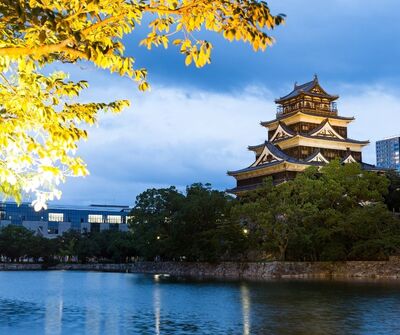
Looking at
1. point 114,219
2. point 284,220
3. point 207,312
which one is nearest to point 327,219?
point 284,220

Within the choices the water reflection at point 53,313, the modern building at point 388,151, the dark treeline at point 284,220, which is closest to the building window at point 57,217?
the dark treeline at point 284,220

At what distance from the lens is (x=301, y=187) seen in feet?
155

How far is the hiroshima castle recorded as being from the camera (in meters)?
60.6

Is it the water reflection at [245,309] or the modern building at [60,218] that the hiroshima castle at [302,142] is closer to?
the water reflection at [245,309]

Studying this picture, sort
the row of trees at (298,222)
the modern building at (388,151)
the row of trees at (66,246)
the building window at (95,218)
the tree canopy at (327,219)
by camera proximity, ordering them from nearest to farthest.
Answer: the tree canopy at (327,219)
the row of trees at (298,222)
the row of trees at (66,246)
the building window at (95,218)
the modern building at (388,151)

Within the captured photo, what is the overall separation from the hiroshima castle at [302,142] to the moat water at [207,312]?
2980 centimetres

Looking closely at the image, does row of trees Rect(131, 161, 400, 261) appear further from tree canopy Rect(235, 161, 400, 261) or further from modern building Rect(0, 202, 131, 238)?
modern building Rect(0, 202, 131, 238)

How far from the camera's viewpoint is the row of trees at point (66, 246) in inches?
3305

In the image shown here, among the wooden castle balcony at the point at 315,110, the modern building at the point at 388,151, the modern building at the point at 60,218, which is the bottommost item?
the modern building at the point at 60,218

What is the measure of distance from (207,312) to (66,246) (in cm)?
7284

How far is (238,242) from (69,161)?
144 ft

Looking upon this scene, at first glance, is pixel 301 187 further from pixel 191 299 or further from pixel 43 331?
pixel 43 331

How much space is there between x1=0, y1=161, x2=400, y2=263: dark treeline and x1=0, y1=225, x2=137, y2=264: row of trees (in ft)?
77.3

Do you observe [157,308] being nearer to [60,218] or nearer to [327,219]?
[327,219]
